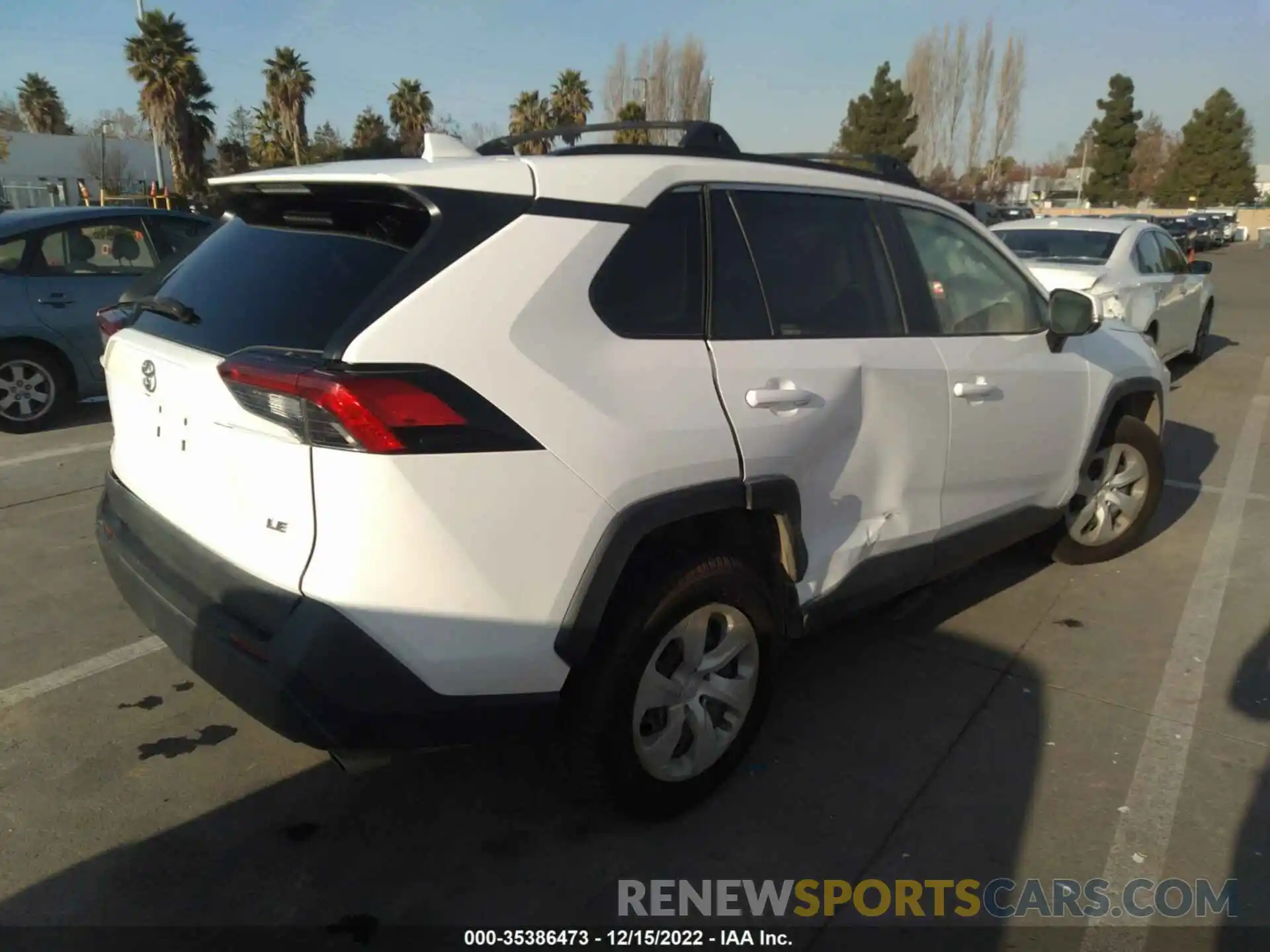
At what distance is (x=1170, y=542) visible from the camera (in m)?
5.19

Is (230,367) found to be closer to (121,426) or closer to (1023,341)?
(121,426)

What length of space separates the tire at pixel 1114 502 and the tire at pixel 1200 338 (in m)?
7.00

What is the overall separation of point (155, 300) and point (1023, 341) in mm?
3192

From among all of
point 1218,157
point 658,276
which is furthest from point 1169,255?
point 1218,157

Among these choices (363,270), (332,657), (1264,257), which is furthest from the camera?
(1264,257)

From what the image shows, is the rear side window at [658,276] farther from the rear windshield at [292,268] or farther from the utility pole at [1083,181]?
the utility pole at [1083,181]

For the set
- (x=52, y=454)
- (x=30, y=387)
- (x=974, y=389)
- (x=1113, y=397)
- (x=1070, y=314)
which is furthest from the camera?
(x=30, y=387)

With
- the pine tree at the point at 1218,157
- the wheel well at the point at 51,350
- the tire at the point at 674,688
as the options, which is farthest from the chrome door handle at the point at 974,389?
the pine tree at the point at 1218,157

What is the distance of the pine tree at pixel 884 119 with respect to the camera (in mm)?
54844

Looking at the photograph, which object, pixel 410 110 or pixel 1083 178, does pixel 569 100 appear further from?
pixel 1083 178

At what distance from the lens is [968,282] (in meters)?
3.65

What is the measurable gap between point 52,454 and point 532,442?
5.69m

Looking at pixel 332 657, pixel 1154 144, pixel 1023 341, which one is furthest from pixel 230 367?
pixel 1154 144

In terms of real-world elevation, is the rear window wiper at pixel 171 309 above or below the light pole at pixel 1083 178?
below
